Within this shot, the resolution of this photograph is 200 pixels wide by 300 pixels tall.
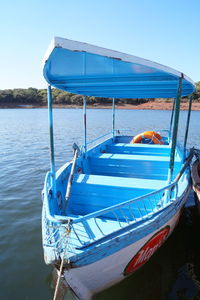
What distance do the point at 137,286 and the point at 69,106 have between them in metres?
61.3

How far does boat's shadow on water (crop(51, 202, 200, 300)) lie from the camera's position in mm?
3836

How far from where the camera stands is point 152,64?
276 cm

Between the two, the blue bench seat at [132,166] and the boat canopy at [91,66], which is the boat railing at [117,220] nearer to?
the blue bench seat at [132,166]

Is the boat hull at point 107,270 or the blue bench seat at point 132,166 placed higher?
the blue bench seat at point 132,166

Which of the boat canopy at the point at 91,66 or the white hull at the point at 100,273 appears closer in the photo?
the boat canopy at the point at 91,66

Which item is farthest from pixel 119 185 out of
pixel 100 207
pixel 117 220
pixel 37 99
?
pixel 37 99

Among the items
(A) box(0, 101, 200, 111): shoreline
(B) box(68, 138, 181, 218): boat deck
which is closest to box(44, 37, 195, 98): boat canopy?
(B) box(68, 138, 181, 218): boat deck

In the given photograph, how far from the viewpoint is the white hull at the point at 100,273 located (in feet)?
9.26

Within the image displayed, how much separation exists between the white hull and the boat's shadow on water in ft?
1.33

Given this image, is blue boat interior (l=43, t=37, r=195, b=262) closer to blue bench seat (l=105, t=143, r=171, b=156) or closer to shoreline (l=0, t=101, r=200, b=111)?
blue bench seat (l=105, t=143, r=171, b=156)

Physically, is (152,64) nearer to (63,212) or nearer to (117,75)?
(117,75)

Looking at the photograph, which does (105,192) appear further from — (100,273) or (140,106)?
(140,106)

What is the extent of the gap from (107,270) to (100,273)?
4.4 inches

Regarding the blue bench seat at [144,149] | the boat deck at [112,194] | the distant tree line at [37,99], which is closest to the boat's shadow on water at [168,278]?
the boat deck at [112,194]
